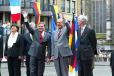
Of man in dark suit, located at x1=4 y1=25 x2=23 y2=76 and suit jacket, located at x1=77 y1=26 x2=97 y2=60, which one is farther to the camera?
man in dark suit, located at x1=4 y1=25 x2=23 y2=76

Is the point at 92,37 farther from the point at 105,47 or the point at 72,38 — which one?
the point at 105,47

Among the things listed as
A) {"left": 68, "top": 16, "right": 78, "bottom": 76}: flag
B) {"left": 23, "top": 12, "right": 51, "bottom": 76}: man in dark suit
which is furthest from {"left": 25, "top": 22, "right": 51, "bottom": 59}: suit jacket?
{"left": 68, "top": 16, "right": 78, "bottom": 76}: flag

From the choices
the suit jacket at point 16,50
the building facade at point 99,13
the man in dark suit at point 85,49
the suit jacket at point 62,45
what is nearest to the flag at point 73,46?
the suit jacket at point 62,45

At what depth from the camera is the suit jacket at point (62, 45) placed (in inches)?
628

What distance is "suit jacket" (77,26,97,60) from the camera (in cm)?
1554

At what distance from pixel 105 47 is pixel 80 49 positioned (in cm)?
5549

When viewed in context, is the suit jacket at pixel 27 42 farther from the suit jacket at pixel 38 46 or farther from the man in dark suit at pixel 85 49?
the man in dark suit at pixel 85 49

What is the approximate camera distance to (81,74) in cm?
1562

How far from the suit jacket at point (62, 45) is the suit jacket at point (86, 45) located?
49 centimetres

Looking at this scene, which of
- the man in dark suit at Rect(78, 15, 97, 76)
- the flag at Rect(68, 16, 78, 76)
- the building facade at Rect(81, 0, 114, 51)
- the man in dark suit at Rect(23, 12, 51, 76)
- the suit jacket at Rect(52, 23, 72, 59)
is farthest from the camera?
the building facade at Rect(81, 0, 114, 51)

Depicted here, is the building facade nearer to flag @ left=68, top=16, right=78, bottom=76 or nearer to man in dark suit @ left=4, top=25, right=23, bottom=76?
flag @ left=68, top=16, right=78, bottom=76

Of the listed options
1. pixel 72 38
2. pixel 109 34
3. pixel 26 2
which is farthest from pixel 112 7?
pixel 72 38

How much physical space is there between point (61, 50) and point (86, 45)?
83 centimetres

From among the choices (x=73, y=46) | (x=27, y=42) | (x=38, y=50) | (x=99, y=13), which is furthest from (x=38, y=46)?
(x=99, y=13)
